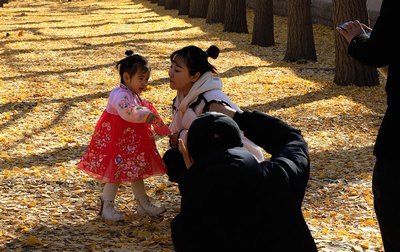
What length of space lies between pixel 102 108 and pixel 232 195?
8071 millimetres

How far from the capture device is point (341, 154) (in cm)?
834

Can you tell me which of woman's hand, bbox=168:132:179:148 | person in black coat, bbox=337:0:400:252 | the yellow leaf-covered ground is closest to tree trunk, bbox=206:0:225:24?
the yellow leaf-covered ground

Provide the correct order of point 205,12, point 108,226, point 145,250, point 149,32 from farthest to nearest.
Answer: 1. point 205,12
2. point 149,32
3. point 108,226
4. point 145,250

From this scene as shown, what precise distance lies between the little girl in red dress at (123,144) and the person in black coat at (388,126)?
8.51ft

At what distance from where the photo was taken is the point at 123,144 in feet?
19.3

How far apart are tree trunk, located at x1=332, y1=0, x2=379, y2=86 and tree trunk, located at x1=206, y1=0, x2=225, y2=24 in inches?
448

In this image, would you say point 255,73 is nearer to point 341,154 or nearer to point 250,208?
point 341,154

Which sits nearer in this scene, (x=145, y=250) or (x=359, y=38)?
(x=359, y=38)

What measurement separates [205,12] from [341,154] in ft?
61.7

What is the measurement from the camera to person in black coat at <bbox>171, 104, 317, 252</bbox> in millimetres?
3039

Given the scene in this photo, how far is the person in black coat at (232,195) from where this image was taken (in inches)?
120

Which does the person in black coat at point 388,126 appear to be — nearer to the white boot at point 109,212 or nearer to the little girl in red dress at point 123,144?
the little girl in red dress at point 123,144

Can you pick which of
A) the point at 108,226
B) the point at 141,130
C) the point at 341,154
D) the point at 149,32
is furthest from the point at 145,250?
the point at 149,32

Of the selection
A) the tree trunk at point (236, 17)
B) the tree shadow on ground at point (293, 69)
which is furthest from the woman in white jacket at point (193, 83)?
the tree trunk at point (236, 17)
